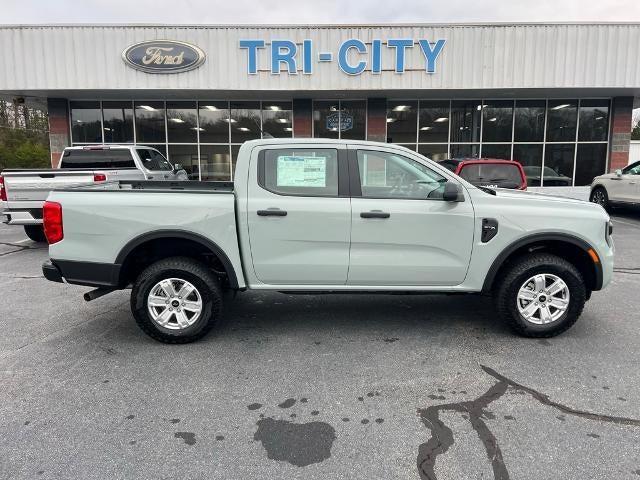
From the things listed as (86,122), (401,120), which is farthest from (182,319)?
(86,122)

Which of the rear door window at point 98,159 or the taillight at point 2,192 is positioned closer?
the taillight at point 2,192

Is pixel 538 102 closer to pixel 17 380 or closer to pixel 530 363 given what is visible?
pixel 530 363

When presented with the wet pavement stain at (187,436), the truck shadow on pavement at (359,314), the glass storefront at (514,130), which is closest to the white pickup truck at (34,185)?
the truck shadow on pavement at (359,314)

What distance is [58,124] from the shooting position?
17016 millimetres

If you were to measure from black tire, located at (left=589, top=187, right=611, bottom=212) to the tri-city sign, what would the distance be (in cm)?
609

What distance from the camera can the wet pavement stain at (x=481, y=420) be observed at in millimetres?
2744

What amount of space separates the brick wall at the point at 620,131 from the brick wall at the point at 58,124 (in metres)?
19.0

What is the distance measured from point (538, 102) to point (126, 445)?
1789 centimetres

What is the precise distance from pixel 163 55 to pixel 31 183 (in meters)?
8.04

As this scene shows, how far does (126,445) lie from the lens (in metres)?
2.93

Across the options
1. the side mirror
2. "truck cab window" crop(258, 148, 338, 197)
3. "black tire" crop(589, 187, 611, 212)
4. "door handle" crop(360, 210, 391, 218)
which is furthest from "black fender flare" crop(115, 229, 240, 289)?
"black tire" crop(589, 187, 611, 212)

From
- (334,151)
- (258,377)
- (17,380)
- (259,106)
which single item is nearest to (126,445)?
(258,377)

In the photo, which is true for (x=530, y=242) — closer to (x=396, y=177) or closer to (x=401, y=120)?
(x=396, y=177)

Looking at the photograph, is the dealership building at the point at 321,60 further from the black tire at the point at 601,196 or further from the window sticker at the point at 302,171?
the window sticker at the point at 302,171
